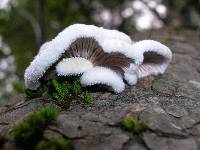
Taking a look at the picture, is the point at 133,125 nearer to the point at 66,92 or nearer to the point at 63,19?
the point at 66,92

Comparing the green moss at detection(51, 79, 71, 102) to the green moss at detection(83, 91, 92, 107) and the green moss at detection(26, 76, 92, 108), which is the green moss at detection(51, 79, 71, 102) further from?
the green moss at detection(83, 91, 92, 107)

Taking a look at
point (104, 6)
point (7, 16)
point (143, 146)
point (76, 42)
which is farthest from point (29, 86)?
point (104, 6)

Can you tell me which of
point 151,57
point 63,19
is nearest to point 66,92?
point 151,57

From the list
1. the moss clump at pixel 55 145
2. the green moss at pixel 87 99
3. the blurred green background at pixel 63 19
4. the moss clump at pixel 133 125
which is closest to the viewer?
the moss clump at pixel 55 145

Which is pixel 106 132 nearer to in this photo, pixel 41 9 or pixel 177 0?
pixel 41 9

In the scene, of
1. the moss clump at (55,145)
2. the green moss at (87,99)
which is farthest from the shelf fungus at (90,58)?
the moss clump at (55,145)

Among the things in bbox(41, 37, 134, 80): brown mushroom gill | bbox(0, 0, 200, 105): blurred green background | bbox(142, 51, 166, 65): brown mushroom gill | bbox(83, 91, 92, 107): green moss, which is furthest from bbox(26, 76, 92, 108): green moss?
bbox(0, 0, 200, 105): blurred green background

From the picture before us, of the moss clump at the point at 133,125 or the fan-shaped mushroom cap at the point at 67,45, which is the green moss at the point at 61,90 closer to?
the fan-shaped mushroom cap at the point at 67,45
